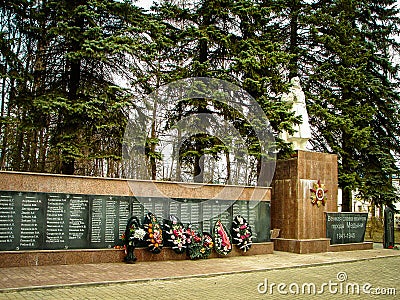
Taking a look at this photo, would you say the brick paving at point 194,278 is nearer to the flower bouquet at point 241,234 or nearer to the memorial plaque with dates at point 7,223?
the flower bouquet at point 241,234

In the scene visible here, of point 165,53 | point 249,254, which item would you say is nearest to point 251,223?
point 249,254

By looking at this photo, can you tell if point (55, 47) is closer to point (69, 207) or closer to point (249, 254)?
point (69, 207)

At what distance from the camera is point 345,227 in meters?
16.0

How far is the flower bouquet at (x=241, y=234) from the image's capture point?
1314 centimetres

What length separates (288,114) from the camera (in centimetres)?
1507

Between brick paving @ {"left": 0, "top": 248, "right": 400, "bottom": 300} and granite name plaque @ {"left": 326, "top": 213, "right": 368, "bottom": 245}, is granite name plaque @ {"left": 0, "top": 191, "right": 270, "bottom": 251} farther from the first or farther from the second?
granite name plaque @ {"left": 326, "top": 213, "right": 368, "bottom": 245}

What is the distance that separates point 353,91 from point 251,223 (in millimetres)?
10364

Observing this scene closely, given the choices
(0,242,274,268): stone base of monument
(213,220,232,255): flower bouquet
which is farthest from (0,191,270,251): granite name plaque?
(213,220,232,255): flower bouquet

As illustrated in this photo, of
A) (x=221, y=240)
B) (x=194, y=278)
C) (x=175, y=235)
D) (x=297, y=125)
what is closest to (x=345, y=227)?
(x=297, y=125)

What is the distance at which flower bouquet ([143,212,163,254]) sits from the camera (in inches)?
441

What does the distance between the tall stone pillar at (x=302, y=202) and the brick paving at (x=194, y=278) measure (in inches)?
68.4

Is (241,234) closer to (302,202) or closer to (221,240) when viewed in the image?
(221,240)

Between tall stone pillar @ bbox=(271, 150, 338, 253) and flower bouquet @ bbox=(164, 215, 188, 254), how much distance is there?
14.8ft

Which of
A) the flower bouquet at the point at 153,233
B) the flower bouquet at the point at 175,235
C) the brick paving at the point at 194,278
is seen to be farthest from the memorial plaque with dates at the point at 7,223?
the flower bouquet at the point at 175,235
